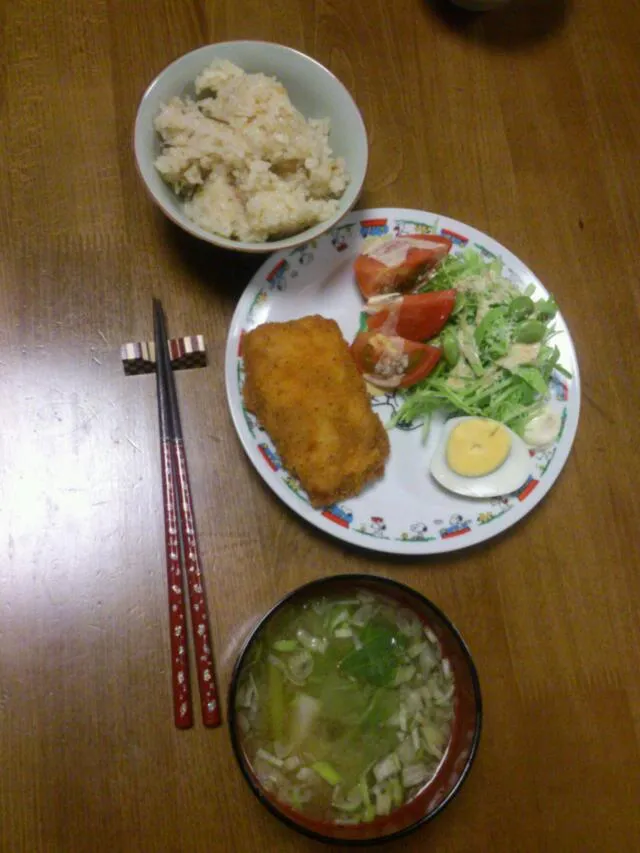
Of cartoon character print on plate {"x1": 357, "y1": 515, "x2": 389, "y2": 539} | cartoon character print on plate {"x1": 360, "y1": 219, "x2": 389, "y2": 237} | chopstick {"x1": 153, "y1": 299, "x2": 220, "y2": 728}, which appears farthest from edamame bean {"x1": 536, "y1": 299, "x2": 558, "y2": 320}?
chopstick {"x1": 153, "y1": 299, "x2": 220, "y2": 728}

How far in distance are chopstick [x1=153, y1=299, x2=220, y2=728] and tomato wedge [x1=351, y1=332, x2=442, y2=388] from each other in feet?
1.38

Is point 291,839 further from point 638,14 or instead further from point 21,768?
point 638,14

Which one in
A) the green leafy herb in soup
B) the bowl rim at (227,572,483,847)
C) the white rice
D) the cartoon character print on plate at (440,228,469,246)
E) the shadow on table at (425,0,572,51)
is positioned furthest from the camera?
the shadow on table at (425,0,572,51)

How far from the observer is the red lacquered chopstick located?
146cm

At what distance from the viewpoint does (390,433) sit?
5.34 ft

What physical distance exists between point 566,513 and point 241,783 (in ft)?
2.99

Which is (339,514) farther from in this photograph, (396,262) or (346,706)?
(396,262)

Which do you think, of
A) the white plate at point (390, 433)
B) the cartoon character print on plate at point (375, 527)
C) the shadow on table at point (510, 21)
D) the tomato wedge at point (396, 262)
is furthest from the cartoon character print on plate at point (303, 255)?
the shadow on table at point (510, 21)

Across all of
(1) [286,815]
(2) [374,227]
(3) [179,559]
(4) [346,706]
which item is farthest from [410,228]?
(1) [286,815]

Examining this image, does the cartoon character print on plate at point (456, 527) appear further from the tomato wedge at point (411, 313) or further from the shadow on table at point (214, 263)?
the shadow on table at point (214, 263)

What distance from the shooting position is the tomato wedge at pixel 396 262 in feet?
5.42

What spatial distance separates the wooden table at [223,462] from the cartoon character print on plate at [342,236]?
16 cm

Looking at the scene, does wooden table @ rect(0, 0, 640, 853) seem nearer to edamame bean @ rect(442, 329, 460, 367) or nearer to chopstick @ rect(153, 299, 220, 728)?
chopstick @ rect(153, 299, 220, 728)

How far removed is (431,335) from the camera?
5.57ft
